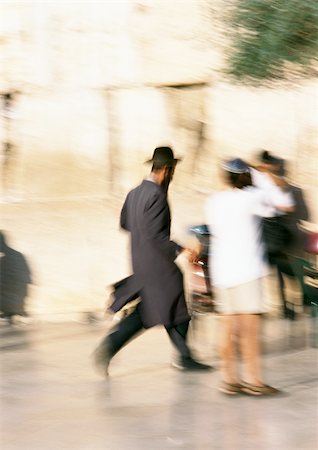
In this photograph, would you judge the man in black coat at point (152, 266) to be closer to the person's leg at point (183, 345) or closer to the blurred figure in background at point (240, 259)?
the person's leg at point (183, 345)

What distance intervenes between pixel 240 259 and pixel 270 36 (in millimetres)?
1989

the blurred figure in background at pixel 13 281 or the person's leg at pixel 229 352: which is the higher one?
the person's leg at pixel 229 352

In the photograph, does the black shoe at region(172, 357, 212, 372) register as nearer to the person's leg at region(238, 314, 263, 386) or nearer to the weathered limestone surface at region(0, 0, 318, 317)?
the person's leg at region(238, 314, 263, 386)

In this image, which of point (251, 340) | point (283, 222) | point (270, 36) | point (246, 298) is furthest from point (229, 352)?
point (283, 222)

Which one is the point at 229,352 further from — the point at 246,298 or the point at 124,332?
the point at 124,332

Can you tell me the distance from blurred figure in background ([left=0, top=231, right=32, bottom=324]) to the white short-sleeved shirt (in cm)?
376

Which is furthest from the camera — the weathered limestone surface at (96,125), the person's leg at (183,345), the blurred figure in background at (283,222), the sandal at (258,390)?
the weathered limestone surface at (96,125)

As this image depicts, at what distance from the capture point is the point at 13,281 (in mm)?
10289

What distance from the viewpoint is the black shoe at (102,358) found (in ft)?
24.8

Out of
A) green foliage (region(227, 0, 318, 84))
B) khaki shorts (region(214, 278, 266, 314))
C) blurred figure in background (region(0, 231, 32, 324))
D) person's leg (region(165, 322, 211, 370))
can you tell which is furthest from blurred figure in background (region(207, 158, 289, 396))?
blurred figure in background (region(0, 231, 32, 324))

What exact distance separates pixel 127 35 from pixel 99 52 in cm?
29

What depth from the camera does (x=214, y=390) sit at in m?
7.18

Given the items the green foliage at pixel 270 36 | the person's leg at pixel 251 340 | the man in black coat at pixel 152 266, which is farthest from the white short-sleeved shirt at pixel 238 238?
the green foliage at pixel 270 36

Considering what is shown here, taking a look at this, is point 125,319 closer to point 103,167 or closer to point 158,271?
point 158,271
